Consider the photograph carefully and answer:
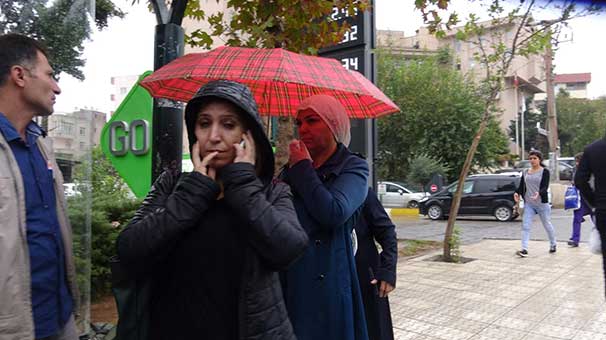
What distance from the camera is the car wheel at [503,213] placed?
16328 mm

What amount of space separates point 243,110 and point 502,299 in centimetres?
516

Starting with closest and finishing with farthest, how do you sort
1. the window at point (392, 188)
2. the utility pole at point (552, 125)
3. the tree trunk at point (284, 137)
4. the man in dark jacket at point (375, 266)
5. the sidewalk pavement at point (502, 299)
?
1. the man in dark jacket at point (375, 266)
2. the sidewalk pavement at point (502, 299)
3. the tree trunk at point (284, 137)
4. the utility pole at point (552, 125)
5. the window at point (392, 188)

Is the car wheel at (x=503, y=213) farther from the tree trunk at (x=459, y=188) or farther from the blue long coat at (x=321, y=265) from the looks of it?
the blue long coat at (x=321, y=265)

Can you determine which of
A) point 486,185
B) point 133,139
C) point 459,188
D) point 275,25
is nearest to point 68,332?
point 133,139

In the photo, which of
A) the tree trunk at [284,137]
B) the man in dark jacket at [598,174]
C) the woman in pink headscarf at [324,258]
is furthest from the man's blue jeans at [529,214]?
the woman in pink headscarf at [324,258]

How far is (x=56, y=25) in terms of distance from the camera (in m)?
3.54

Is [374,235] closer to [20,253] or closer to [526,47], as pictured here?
[20,253]

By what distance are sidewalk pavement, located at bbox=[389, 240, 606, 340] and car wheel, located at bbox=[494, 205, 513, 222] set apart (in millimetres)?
7891

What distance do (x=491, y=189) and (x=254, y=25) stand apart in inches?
586

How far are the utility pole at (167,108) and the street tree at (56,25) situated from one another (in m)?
0.99

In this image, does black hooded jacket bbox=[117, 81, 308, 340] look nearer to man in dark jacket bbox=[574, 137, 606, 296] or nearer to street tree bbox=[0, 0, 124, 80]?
street tree bbox=[0, 0, 124, 80]

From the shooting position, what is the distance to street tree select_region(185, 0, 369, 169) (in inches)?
151

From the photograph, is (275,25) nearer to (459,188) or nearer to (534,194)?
(459,188)

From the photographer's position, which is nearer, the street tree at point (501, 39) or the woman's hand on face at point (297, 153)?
the woman's hand on face at point (297, 153)
